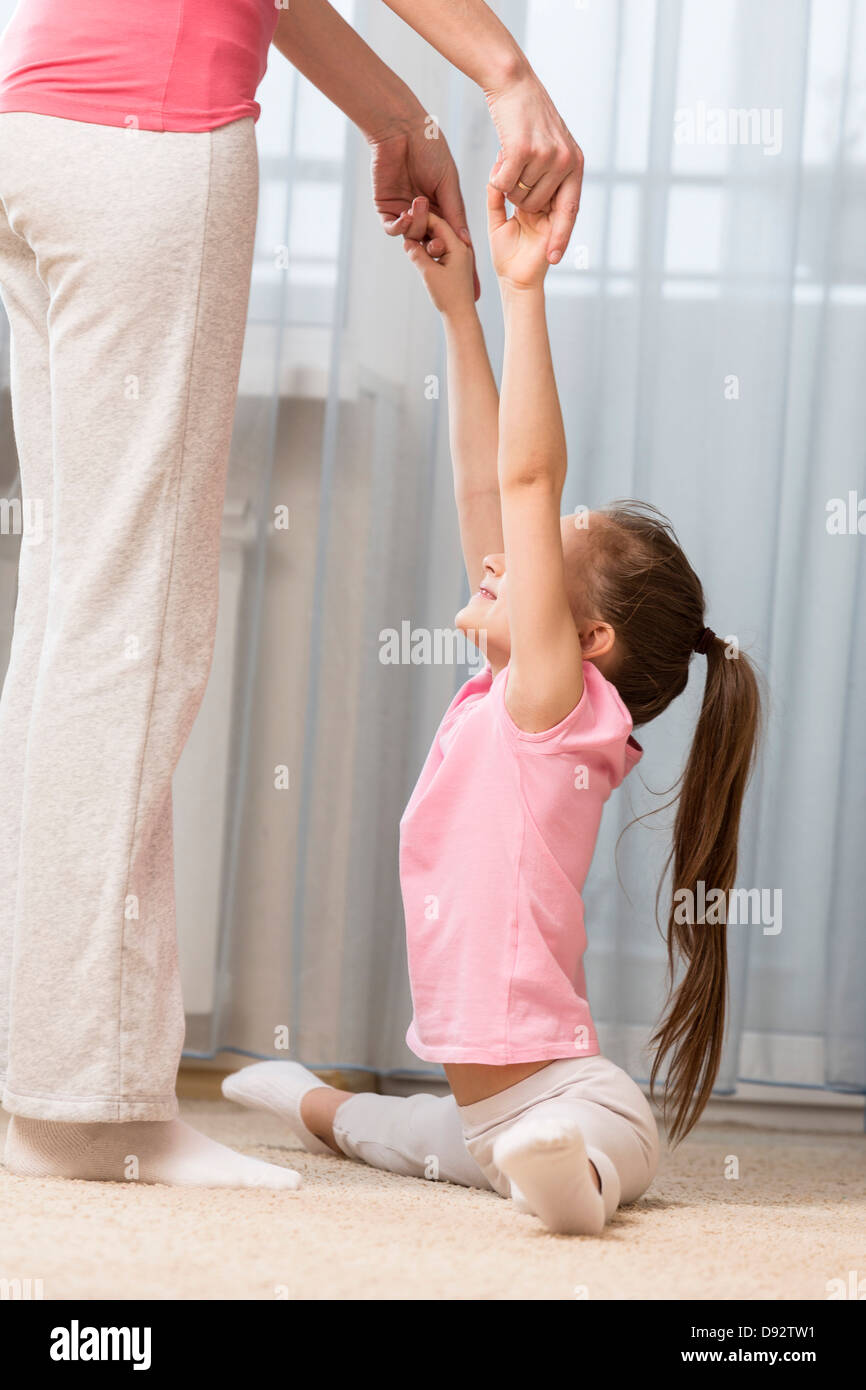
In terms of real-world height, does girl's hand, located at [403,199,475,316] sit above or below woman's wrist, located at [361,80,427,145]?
below

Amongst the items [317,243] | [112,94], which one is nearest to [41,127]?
Result: [112,94]

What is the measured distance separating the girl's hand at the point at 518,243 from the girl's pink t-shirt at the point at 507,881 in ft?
1.03

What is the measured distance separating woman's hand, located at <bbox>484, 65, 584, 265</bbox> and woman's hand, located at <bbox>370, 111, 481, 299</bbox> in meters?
0.22

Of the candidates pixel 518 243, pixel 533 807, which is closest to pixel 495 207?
pixel 518 243

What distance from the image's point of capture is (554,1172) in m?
0.73

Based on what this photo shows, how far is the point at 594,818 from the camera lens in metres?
1.06

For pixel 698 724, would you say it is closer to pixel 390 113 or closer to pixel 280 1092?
pixel 280 1092

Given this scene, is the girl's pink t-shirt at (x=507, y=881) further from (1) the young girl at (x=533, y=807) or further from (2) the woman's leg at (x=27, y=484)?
(2) the woman's leg at (x=27, y=484)

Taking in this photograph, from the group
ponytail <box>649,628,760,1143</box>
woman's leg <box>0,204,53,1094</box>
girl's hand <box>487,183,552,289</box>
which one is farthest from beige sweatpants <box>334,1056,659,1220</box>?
girl's hand <box>487,183,552,289</box>

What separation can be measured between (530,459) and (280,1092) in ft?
2.04

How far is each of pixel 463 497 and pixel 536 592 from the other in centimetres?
27

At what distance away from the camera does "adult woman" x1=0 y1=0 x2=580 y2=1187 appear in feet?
2.73

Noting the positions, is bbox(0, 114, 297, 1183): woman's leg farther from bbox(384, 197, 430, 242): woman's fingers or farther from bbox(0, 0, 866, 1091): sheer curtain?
bbox(0, 0, 866, 1091): sheer curtain
